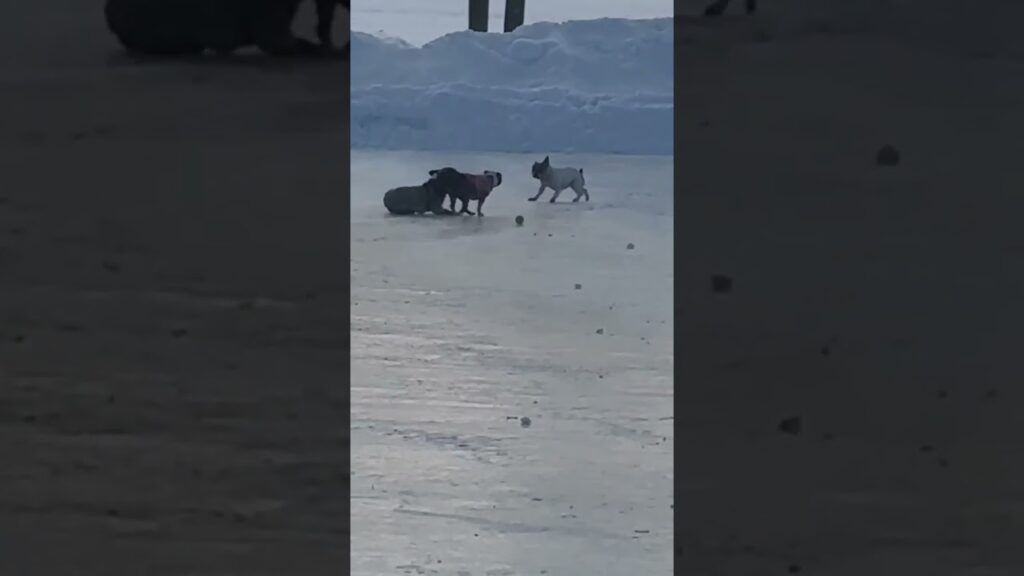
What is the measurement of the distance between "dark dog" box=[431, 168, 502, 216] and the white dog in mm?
68

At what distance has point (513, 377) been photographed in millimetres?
1344

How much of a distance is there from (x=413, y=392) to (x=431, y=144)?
60cm

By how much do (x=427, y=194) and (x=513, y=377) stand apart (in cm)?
48
